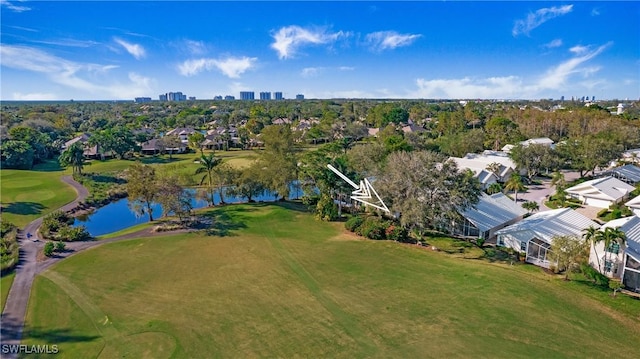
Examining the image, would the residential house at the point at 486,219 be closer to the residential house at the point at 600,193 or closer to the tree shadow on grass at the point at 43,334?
the residential house at the point at 600,193

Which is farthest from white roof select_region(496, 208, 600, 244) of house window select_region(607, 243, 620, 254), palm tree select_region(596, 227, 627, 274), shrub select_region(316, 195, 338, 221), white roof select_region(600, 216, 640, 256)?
shrub select_region(316, 195, 338, 221)

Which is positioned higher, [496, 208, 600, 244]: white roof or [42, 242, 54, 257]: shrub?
[496, 208, 600, 244]: white roof

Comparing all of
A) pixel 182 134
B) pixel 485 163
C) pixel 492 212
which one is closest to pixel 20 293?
pixel 492 212

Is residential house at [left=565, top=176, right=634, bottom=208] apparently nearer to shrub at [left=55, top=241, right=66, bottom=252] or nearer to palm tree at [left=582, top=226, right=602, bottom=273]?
palm tree at [left=582, top=226, right=602, bottom=273]

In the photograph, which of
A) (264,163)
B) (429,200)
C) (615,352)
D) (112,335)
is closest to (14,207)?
(264,163)

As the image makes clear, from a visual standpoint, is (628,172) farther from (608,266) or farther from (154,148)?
(154,148)

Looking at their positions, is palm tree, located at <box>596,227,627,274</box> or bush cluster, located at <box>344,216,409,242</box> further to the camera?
bush cluster, located at <box>344,216,409,242</box>
